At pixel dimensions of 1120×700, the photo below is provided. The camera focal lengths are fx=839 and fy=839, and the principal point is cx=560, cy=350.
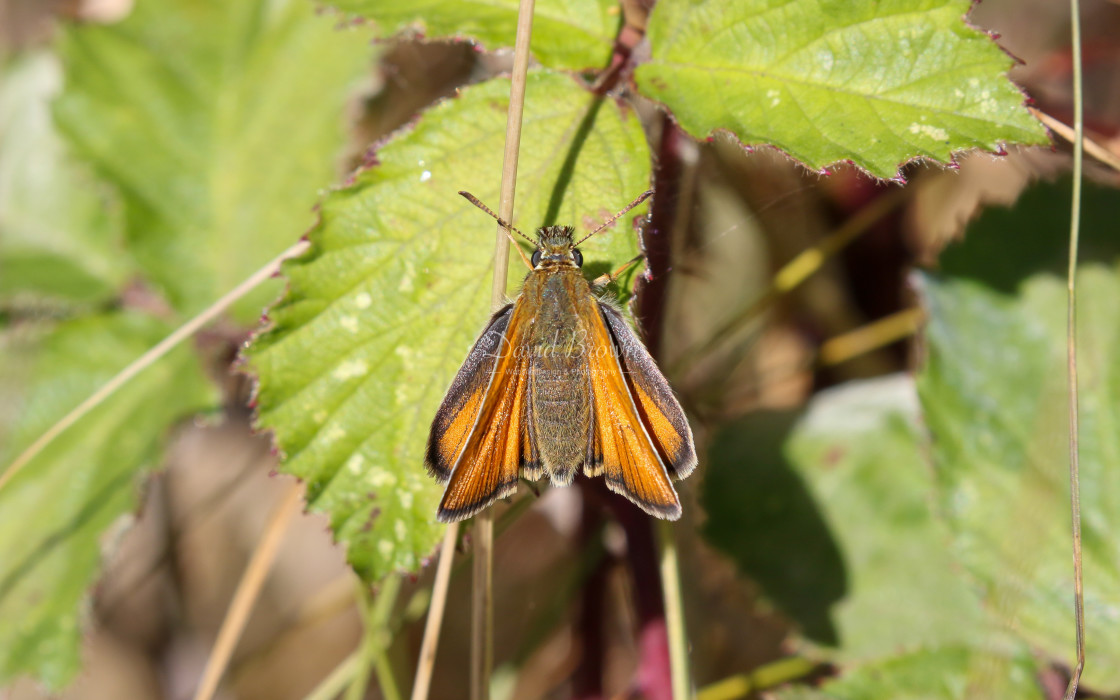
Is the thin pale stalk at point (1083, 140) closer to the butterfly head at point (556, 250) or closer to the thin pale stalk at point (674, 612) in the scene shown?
the butterfly head at point (556, 250)

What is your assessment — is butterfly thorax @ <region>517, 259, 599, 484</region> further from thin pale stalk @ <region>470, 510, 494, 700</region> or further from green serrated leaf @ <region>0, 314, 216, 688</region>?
green serrated leaf @ <region>0, 314, 216, 688</region>

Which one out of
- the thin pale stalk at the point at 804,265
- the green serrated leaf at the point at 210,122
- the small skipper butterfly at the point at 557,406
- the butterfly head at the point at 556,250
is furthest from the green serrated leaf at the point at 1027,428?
the green serrated leaf at the point at 210,122

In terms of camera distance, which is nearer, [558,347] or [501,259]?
[501,259]

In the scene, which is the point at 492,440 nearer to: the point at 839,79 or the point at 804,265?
→ the point at 839,79

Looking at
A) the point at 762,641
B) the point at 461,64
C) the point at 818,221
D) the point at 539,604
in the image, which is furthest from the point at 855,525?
the point at 461,64

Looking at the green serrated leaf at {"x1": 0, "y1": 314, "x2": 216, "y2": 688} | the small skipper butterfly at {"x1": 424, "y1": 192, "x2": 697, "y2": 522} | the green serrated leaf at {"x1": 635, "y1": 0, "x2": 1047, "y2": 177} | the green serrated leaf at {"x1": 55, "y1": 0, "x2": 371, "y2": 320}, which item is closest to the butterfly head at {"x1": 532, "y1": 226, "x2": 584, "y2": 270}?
the small skipper butterfly at {"x1": 424, "y1": 192, "x2": 697, "y2": 522}

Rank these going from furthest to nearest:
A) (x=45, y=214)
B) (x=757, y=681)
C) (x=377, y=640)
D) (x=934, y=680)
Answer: (x=45, y=214) < (x=757, y=681) < (x=377, y=640) < (x=934, y=680)

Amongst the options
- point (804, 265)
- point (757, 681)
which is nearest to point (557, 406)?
point (757, 681)
